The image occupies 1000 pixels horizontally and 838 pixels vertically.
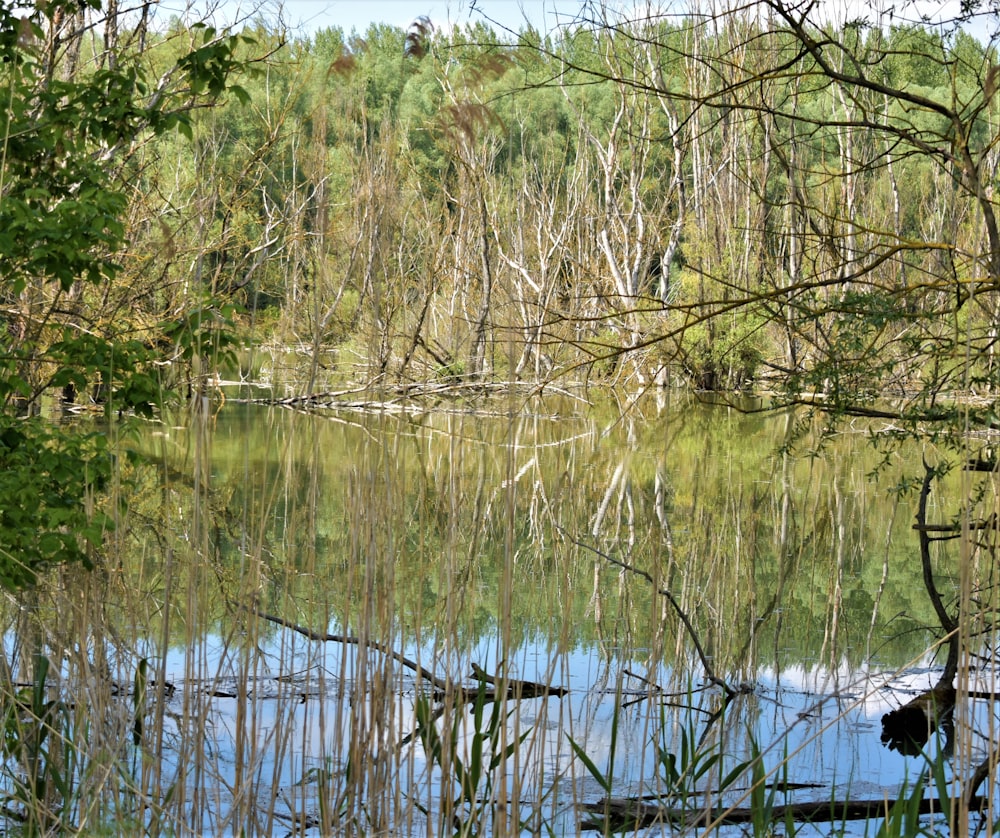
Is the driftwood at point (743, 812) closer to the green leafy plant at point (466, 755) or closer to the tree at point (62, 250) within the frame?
the green leafy plant at point (466, 755)

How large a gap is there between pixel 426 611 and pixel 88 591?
203 centimetres

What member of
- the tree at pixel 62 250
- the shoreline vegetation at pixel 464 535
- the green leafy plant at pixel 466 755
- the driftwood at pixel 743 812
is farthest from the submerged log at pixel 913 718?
the tree at pixel 62 250

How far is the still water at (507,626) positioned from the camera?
227 cm

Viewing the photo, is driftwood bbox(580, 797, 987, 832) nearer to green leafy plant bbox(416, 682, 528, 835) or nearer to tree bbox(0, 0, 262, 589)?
green leafy plant bbox(416, 682, 528, 835)

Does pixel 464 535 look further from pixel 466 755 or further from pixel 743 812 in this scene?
pixel 466 755

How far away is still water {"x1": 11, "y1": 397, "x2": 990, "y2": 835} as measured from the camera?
2273 millimetres

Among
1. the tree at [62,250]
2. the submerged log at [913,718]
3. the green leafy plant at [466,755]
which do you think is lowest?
the submerged log at [913,718]

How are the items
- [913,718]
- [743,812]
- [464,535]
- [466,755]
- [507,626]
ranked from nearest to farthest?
[507,626]
[466,755]
[743,812]
[913,718]
[464,535]

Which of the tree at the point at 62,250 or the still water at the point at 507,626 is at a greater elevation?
the tree at the point at 62,250

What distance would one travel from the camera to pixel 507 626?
7.14 ft

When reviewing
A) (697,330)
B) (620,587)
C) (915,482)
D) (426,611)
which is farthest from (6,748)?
(697,330)

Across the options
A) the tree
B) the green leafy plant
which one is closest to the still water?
the green leafy plant

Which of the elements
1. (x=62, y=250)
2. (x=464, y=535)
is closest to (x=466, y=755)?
(x=62, y=250)

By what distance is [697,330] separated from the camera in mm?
13531
